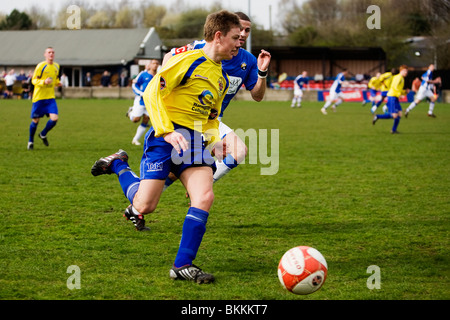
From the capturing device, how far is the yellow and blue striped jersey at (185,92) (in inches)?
194

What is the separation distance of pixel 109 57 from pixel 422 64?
30.7 metres

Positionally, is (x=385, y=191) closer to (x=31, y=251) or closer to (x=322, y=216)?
(x=322, y=216)

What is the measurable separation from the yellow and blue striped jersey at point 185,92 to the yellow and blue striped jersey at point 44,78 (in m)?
8.77

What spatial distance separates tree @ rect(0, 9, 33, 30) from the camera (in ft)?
263

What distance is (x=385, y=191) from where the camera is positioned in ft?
29.5

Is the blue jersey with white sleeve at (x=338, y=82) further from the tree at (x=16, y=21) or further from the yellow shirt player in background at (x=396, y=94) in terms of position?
the tree at (x=16, y=21)

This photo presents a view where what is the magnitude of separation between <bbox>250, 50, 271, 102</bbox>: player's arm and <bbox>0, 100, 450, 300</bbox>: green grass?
144 centimetres

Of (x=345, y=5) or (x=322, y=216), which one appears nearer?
(x=322, y=216)

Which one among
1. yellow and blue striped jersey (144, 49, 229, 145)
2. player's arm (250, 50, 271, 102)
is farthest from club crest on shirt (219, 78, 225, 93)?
player's arm (250, 50, 271, 102)

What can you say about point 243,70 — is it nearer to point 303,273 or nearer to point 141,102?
point 303,273

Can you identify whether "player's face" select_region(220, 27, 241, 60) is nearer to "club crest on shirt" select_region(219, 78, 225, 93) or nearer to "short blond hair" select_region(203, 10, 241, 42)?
"short blond hair" select_region(203, 10, 241, 42)

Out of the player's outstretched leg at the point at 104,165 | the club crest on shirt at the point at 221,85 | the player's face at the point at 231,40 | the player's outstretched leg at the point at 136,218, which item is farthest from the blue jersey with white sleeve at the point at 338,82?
the player's face at the point at 231,40

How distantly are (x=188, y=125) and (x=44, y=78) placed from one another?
29.6 ft
